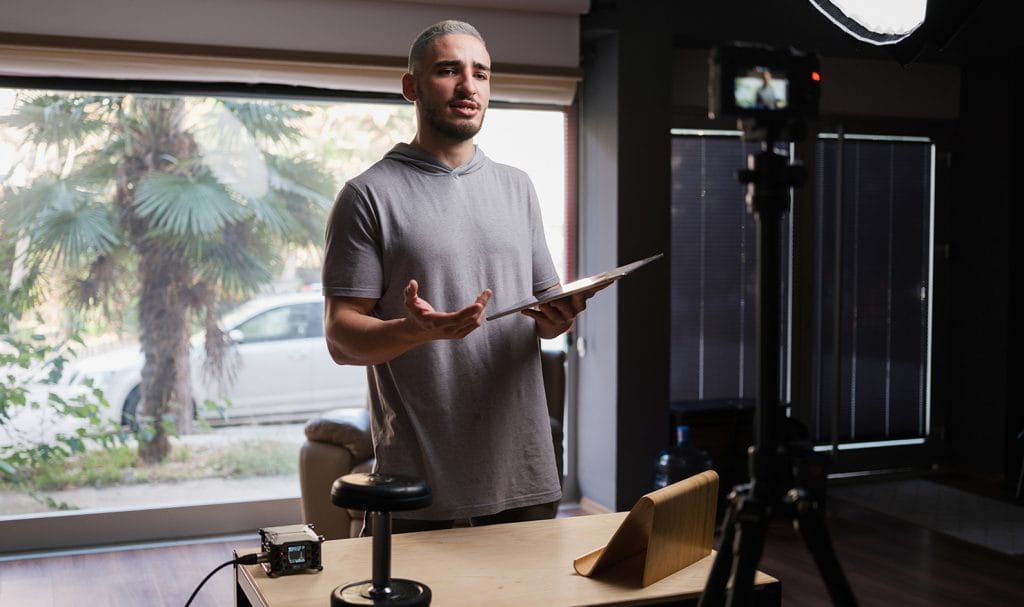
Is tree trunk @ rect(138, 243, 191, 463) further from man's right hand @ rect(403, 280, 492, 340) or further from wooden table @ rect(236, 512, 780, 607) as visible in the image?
man's right hand @ rect(403, 280, 492, 340)

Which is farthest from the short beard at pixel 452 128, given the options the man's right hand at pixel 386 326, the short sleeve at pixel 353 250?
the man's right hand at pixel 386 326

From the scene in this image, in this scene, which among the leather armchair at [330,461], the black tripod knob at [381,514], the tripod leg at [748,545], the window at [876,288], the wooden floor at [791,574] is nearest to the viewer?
the tripod leg at [748,545]

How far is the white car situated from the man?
104 inches

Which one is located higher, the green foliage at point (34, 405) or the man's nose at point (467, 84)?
the man's nose at point (467, 84)

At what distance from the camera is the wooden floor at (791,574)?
11.4 feet

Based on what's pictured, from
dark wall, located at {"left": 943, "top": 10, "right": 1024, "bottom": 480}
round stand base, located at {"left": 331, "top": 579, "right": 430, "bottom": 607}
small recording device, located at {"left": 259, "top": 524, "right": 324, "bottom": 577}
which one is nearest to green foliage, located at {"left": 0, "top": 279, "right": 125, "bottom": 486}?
small recording device, located at {"left": 259, "top": 524, "right": 324, "bottom": 577}

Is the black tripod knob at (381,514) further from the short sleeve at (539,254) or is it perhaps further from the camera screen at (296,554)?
the short sleeve at (539,254)

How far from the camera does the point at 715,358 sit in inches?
199

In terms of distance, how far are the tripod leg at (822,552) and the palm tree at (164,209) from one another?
3.54 metres

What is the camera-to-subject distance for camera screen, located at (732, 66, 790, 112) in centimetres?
105

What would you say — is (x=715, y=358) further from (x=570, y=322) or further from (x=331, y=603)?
(x=331, y=603)

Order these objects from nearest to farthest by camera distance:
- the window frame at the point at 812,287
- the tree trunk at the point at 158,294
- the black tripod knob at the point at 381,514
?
the black tripod knob at the point at 381,514 < the tree trunk at the point at 158,294 < the window frame at the point at 812,287

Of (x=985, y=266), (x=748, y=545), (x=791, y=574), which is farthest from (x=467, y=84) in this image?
(x=985, y=266)

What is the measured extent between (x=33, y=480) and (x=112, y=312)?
72 cm
